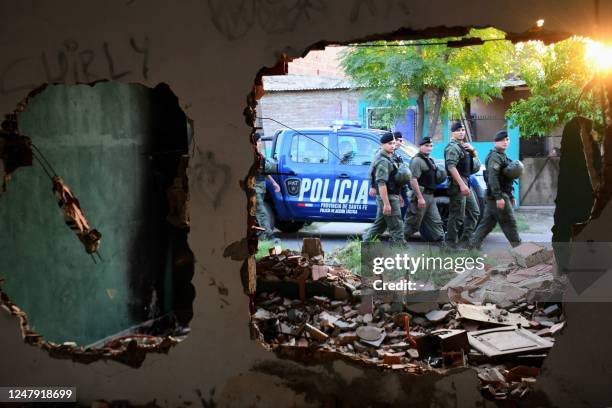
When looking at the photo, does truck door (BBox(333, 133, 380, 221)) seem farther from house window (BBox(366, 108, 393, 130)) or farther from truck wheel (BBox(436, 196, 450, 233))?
house window (BBox(366, 108, 393, 130))

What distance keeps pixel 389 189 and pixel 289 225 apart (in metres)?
3.27

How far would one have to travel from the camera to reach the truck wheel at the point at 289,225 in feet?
38.9

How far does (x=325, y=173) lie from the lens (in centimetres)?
1090

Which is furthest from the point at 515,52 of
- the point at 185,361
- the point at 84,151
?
the point at 185,361

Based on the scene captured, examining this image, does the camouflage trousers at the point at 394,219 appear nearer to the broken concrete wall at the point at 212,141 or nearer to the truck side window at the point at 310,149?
the truck side window at the point at 310,149

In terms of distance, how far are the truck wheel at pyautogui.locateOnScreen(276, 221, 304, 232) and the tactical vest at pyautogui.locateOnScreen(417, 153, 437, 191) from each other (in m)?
3.26

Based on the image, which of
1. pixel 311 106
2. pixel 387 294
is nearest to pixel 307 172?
pixel 387 294

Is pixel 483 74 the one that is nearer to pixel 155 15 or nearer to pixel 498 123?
pixel 498 123

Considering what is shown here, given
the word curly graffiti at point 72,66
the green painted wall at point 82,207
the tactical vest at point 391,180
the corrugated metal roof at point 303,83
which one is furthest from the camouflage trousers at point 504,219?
the corrugated metal roof at point 303,83

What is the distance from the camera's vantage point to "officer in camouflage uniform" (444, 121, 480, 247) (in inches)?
368

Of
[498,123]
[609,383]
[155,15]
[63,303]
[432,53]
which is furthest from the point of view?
[498,123]

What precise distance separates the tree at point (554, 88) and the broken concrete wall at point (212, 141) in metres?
7.79

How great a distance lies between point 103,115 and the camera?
234 inches

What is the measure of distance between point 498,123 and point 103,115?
14.3 metres
